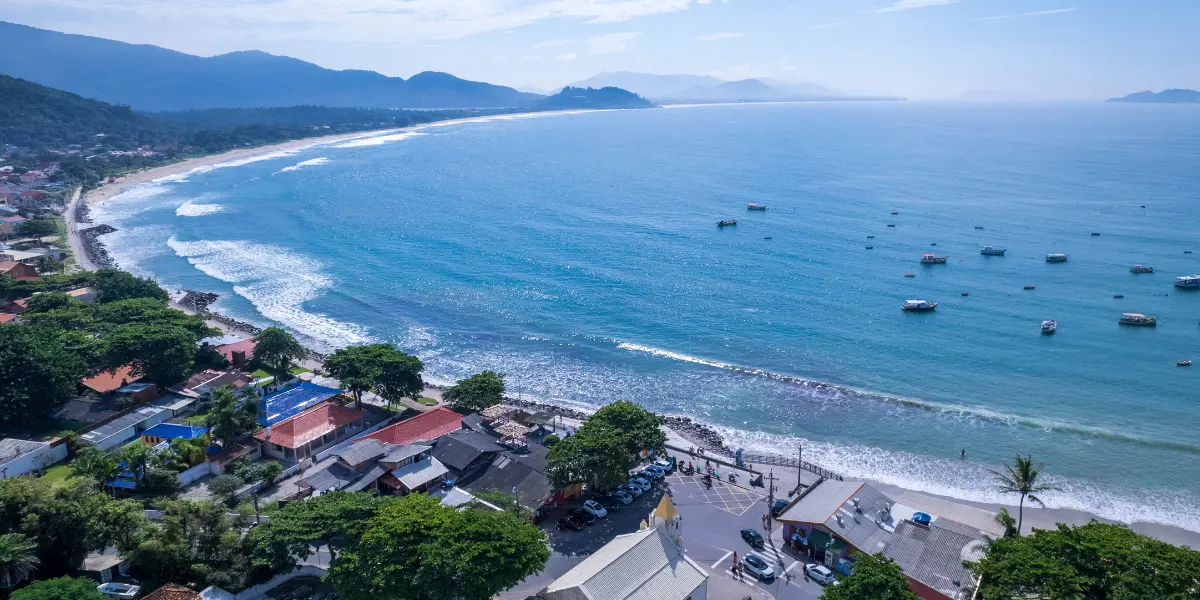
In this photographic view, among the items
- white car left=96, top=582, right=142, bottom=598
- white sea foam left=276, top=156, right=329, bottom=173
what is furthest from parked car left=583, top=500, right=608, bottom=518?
white sea foam left=276, top=156, right=329, bottom=173

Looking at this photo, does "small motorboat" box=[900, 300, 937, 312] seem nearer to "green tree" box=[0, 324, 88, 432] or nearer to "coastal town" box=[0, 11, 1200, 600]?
"coastal town" box=[0, 11, 1200, 600]

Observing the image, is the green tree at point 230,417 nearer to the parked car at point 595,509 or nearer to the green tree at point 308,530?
the green tree at point 308,530

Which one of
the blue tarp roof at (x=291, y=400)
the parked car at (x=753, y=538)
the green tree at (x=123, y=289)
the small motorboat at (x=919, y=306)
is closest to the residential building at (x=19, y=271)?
the green tree at (x=123, y=289)

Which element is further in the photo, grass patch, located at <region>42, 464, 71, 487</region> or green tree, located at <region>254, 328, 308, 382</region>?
green tree, located at <region>254, 328, 308, 382</region>

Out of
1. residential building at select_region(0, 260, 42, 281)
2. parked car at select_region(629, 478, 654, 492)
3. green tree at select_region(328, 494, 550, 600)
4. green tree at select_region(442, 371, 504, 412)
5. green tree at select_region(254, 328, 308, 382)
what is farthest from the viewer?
residential building at select_region(0, 260, 42, 281)

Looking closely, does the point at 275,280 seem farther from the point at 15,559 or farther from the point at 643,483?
the point at 643,483

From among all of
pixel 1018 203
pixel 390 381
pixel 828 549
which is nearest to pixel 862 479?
pixel 828 549
